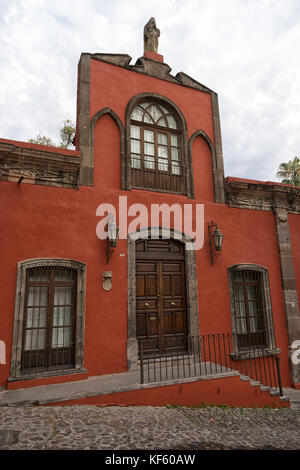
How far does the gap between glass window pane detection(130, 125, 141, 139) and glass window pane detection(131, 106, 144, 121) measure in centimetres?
26

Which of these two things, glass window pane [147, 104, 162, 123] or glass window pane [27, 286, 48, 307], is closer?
glass window pane [27, 286, 48, 307]

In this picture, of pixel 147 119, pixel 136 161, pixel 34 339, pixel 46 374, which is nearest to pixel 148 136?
pixel 147 119

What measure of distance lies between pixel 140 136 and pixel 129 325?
473 centimetres

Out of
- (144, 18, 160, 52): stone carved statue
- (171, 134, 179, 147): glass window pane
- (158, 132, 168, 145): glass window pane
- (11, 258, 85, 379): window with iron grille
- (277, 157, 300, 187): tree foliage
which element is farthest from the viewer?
(277, 157, 300, 187): tree foliage

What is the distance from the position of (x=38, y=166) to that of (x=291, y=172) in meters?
15.4

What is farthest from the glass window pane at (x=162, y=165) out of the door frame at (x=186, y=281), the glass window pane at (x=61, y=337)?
the glass window pane at (x=61, y=337)

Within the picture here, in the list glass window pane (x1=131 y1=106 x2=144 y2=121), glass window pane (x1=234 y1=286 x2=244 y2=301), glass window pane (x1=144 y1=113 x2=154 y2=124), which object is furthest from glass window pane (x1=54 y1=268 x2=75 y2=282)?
glass window pane (x1=144 y1=113 x2=154 y2=124)

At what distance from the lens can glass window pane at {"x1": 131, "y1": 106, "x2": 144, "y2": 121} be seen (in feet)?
24.7

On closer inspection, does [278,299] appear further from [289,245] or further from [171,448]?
[171,448]

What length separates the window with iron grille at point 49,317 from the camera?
5371mm

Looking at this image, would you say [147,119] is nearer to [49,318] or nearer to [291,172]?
[49,318]

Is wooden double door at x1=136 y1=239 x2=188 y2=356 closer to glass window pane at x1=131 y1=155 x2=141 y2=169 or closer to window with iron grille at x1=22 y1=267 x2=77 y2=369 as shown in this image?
window with iron grille at x1=22 y1=267 x2=77 y2=369

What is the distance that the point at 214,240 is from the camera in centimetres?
715

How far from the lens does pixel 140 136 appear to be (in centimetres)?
745
